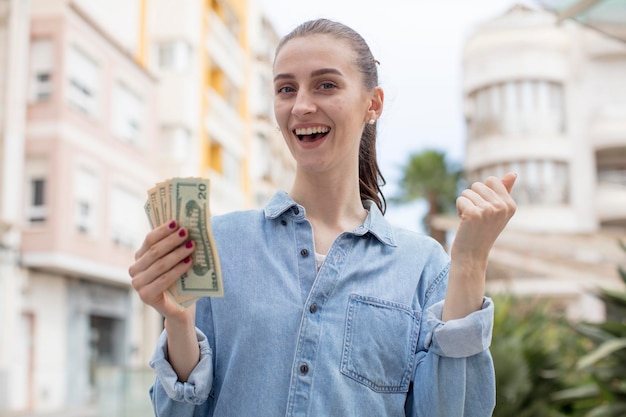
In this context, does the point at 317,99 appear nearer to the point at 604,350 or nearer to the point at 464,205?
the point at 464,205

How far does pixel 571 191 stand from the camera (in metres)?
33.3

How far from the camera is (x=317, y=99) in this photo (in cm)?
213

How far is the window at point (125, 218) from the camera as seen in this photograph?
2442cm

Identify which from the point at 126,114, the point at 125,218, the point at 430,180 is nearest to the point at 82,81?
the point at 126,114

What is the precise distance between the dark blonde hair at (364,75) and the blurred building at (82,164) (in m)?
18.8

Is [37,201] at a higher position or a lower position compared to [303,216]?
higher

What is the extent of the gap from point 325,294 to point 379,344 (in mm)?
175

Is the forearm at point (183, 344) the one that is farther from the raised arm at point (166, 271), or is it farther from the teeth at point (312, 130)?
the teeth at point (312, 130)

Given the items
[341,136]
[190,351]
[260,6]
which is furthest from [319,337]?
[260,6]

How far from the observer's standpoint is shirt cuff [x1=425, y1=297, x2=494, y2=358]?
1940 millimetres

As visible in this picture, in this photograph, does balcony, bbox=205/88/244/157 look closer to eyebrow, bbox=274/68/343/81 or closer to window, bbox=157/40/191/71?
window, bbox=157/40/191/71

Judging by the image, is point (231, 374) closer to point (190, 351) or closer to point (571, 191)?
point (190, 351)

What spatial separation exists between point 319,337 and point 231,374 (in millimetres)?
228

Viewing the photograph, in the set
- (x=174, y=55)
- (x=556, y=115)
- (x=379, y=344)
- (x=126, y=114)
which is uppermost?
(x=174, y=55)
